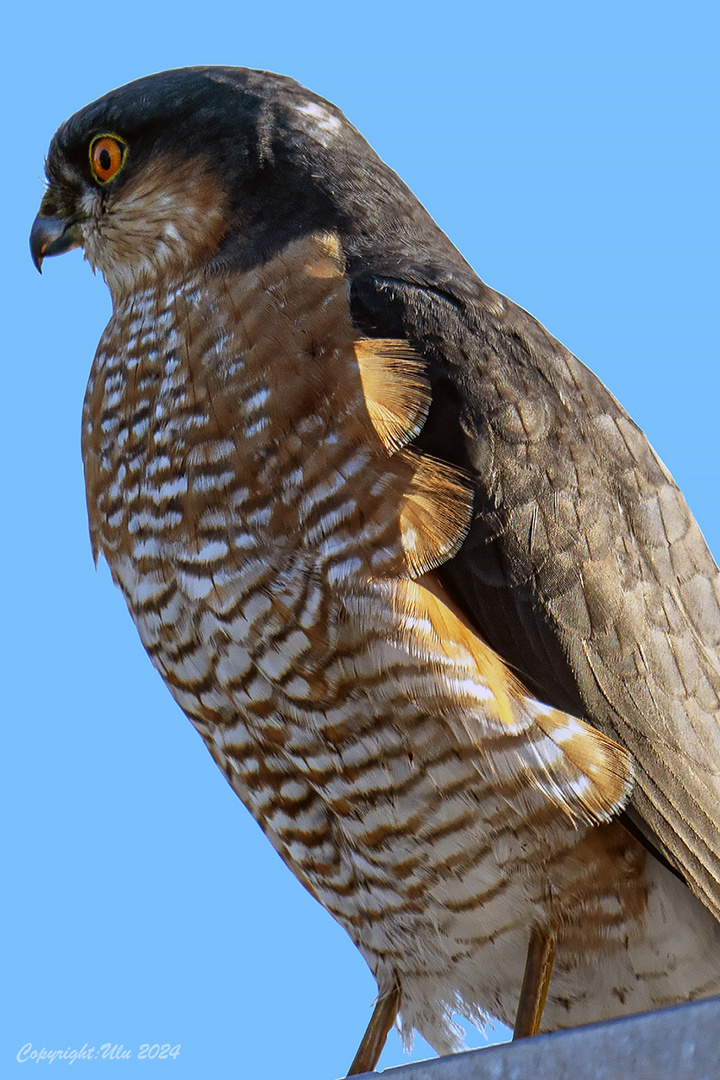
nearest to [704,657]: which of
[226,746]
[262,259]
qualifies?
[226,746]

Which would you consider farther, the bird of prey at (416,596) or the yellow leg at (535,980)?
the yellow leg at (535,980)

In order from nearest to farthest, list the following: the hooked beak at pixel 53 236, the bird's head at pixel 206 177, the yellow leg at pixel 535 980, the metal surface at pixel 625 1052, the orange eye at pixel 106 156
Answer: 1. the metal surface at pixel 625 1052
2. the yellow leg at pixel 535 980
3. the bird's head at pixel 206 177
4. the orange eye at pixel 106 156
5. the hooked beak at pixel 53 236

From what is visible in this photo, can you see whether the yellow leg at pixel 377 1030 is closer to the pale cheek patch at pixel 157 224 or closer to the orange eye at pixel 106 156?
A: the pale cheek patch at pixel 157 224

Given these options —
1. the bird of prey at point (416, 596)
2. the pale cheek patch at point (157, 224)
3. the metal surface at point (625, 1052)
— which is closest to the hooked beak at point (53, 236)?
the pale cheek patch at point (157, 224)

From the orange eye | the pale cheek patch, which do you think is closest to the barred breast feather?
the pale cheek patch

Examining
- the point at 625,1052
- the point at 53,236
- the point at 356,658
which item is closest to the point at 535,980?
the point at 356,658

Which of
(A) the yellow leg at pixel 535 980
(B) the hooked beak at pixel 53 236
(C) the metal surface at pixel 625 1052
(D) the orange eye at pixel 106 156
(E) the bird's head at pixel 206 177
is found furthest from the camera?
(B) the hooked beak at pixel 53 236

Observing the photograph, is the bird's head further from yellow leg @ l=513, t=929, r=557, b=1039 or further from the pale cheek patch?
yellow leg @ l=513, t=929, r=557, b=1039

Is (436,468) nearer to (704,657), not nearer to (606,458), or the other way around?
(606,458)

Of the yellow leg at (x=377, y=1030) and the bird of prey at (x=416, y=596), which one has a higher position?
the bird of prey at (x=416, y=596)
